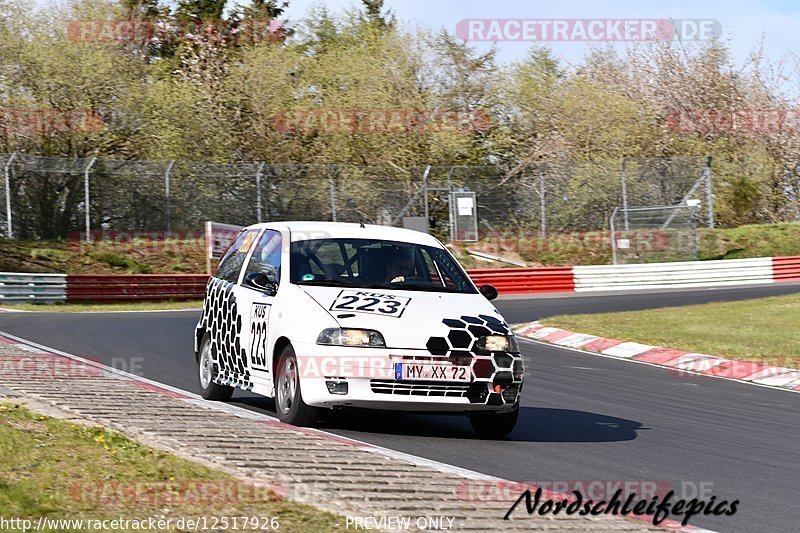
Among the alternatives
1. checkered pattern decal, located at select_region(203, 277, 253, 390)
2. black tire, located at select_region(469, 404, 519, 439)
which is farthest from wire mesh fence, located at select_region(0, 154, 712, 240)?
black tire, located at select_region(469, 404, 519, 439)

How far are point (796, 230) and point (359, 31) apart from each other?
23796 mm

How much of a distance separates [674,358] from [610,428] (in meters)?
7.71

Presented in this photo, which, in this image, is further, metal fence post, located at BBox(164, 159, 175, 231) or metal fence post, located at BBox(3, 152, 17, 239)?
metal fence post, located at BBox(164, 159, 175, 231)

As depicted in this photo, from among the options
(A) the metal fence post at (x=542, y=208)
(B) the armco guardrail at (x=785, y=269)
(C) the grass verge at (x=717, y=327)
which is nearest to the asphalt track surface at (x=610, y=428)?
(C) the grass verge at (x=717, y=327)

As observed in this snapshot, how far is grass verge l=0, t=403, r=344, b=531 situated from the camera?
5430 mm

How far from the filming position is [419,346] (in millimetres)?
8664

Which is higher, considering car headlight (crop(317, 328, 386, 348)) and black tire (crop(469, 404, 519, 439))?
car headlight (crop(317, 328, 386, 348))

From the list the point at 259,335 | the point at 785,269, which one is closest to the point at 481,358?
the point at 259,335

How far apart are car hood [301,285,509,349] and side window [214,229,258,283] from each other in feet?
4.98

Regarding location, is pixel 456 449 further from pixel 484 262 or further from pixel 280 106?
pixel 280 106

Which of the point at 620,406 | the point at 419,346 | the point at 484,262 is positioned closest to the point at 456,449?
the point at 419,346

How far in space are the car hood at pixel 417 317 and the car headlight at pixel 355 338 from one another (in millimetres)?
39

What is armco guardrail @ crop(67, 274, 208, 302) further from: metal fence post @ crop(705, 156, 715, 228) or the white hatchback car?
the white hatchback car

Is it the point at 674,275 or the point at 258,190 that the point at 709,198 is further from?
the point at 258,190
